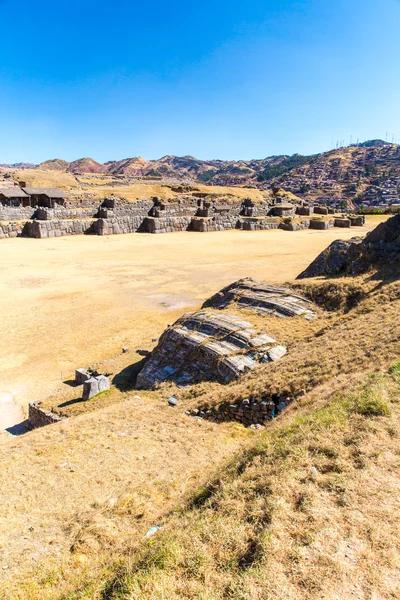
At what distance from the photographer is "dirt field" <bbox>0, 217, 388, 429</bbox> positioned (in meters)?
12.7

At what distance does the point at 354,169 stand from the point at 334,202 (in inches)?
1730

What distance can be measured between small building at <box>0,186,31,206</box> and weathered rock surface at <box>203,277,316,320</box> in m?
37.8

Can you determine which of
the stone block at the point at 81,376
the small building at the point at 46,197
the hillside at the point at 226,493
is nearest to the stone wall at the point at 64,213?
the small building at the point at 46,197

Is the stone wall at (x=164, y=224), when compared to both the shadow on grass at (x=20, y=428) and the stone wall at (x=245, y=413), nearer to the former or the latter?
the shadow on grass at (x=20, y=428)

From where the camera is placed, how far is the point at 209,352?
977cm

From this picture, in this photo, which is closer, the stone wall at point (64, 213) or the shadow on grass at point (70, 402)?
the shadow on grass at point (70, 402)

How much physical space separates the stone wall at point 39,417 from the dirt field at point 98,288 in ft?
1.71

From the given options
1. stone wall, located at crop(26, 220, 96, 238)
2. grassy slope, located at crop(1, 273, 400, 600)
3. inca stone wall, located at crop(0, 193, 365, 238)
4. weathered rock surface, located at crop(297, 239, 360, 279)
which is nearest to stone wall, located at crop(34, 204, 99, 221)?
inca stone wall, located at crop(0, 193, 365, 238)

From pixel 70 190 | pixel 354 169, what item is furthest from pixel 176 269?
pixel 354 169

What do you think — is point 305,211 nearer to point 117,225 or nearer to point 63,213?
point 117,225

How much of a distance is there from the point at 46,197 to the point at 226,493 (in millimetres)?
46890

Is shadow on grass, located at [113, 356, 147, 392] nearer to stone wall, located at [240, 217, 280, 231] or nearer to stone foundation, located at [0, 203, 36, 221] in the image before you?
stone foundation, located at [0, 203, 36, 221]

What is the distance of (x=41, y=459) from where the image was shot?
6.79 m

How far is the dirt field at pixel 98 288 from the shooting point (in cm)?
1266
